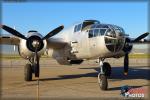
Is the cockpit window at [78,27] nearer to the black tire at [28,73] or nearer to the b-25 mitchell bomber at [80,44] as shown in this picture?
the b-25 mitchell bomber at [80,44]

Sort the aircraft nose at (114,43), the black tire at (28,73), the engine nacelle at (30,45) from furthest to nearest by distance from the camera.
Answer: the black tire at (28,73) → the engine nacelle at (30,45) → the aircraft nose at (114,43)

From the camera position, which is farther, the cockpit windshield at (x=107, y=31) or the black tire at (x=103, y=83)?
the cockpit windshield at (x=107, y=31)

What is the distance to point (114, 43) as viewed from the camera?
564 inches

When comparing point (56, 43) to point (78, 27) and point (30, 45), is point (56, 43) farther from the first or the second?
point (30, 45)

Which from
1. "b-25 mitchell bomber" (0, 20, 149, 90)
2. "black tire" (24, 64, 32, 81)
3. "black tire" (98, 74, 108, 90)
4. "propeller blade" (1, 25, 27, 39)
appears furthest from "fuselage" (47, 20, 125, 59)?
"propeller blade" (1, 25, 27, 39)

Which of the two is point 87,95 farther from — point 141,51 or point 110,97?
point 141,51

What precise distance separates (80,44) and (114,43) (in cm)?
331

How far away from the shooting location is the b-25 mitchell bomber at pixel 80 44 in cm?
1455

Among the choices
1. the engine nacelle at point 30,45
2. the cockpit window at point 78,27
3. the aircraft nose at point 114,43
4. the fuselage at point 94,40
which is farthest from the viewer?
the cockpit window at point 78,27

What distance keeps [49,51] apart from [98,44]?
7.25 m

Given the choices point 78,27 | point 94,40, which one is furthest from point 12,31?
point 94,40

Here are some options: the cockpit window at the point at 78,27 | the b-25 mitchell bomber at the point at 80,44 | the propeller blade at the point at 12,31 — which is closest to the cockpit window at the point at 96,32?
the b-25 mitchell bomber at the point at 80,44

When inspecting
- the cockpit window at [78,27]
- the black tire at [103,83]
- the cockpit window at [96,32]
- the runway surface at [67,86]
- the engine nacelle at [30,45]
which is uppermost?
the cockpit window at [78,27]

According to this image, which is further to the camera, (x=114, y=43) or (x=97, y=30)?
(x=97, y=30)
